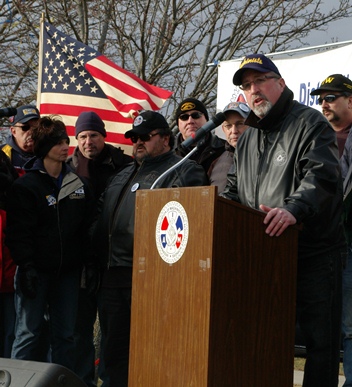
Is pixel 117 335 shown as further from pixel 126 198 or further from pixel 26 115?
pixel 26 115

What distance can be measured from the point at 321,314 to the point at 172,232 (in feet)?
3.28

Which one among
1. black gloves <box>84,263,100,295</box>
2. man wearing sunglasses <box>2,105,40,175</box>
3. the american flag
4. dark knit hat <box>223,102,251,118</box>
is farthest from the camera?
the american flag

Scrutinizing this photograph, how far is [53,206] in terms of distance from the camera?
5.97 metres

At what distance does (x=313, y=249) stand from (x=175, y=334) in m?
1.00

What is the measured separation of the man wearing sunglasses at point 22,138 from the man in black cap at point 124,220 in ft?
3.68

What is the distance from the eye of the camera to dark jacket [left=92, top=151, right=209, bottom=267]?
5555 millimetres

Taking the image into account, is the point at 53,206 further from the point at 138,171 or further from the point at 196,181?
the point at 196,181

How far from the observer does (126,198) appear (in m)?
5.66

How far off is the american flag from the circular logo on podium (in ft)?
15.7

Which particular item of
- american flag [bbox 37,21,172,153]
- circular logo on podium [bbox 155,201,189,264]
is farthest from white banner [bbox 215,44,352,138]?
circular logo on podium [bbox 155,201,189,264]

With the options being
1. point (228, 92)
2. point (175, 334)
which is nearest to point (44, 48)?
point (228, 92)

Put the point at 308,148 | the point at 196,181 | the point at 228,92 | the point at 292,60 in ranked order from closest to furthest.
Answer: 1. the point at 308,148
2. the point at 196,181
3. the point at 292,60
4. the point at 228,92

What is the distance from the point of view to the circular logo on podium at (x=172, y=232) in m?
3.72

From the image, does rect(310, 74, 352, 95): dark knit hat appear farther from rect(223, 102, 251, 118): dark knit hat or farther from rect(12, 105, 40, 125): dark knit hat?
rect(12, 105, 40, 125): dark knit hat
